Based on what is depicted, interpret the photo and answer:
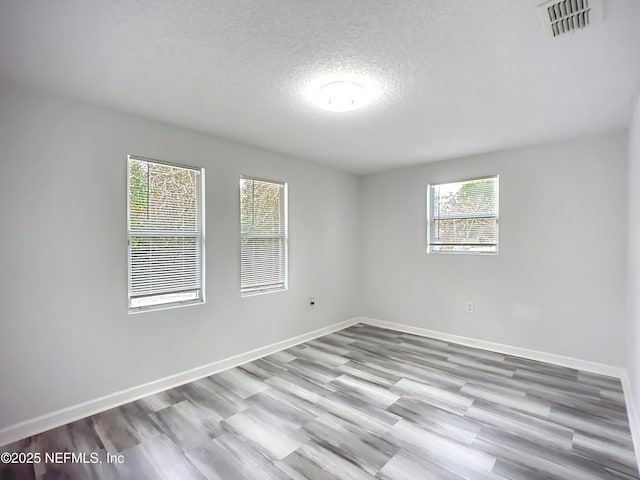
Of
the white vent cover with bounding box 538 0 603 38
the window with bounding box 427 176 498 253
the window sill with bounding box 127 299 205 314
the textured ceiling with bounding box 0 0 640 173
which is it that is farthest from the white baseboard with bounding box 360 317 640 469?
the window sill with bounding box 127 299 205 314

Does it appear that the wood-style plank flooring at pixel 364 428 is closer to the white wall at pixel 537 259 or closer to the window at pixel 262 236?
the white wall at pixel 537 259

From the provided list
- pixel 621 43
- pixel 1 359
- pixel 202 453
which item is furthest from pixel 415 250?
pixel 1 359

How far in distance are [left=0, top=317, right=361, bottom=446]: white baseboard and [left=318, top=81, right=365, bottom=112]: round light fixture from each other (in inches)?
110

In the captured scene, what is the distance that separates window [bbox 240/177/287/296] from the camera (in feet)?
12.7

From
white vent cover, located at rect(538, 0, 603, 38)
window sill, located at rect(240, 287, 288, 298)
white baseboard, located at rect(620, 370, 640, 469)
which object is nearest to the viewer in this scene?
white vent cover, located at rect(538, 0, 603, 38)

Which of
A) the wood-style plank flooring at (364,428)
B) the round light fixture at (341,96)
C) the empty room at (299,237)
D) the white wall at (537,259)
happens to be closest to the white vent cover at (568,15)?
the empty room at (299,237)

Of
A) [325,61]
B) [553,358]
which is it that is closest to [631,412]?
[553,358]

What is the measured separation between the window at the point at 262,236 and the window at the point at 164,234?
55cm

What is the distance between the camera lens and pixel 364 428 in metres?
2.45

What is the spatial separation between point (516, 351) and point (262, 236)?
337 cm

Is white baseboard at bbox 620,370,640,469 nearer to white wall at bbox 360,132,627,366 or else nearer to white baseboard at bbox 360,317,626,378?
white baseboard at bbox 360,317,626,378

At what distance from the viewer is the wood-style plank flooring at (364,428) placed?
2.01 meters

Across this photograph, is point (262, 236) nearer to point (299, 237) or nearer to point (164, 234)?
point (299, 237)

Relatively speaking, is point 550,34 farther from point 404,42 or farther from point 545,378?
point 545,378
